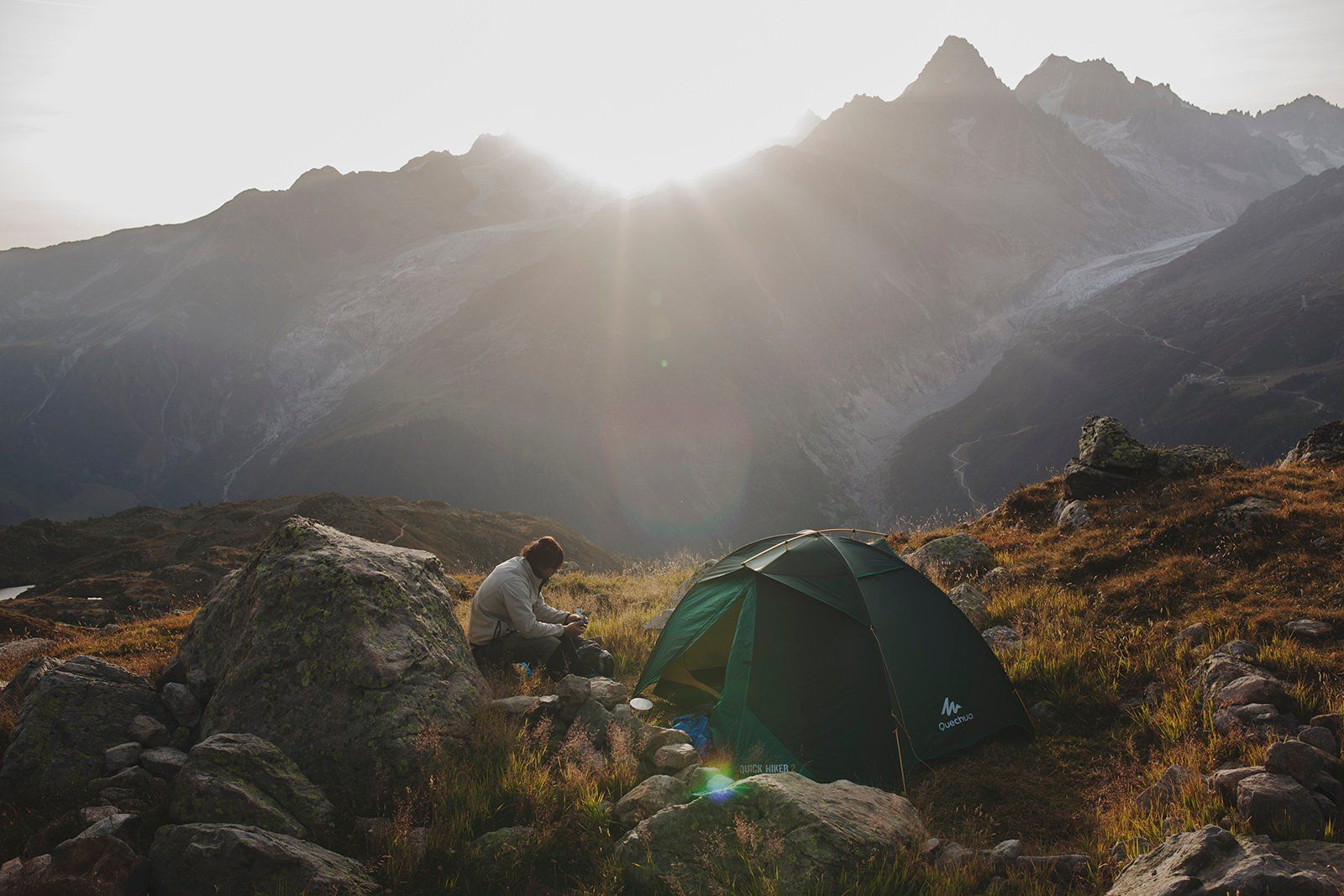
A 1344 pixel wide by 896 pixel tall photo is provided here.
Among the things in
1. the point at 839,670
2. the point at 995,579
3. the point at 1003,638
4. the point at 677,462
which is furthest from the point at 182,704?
the point at 677,462

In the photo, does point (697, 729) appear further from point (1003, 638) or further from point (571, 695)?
point (1003, 638)

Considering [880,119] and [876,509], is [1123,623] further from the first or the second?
[880,119]

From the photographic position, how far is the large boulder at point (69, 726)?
5086 millimetres

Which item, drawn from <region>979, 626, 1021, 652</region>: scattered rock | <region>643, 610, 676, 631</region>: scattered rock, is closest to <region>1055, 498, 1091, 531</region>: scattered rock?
<region>979, 626, 1021, 652</region>: scattered rock

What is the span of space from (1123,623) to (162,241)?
562 feet

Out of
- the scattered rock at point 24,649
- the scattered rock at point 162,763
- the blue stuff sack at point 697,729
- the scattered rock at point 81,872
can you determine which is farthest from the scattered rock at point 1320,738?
the scattered rock at point 24,649

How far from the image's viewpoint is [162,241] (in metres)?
133

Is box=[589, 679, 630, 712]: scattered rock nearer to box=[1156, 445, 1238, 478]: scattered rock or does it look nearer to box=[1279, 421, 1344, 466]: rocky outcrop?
box=[1156, 445, 1238, 478]: scattered rock

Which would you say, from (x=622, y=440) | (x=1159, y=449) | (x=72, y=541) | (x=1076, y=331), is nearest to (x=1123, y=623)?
(x=1159, y=449)

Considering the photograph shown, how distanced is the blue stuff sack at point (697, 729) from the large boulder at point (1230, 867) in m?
3.60

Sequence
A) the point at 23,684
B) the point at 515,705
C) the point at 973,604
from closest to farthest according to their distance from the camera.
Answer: the point at 23,684 < the point at 515,705 < the point at 973,604

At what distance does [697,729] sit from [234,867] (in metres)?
4.20

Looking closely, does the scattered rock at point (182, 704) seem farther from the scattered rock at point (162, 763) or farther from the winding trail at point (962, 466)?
the winding trail at point (962, 466)

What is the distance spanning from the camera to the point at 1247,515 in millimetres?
9438
